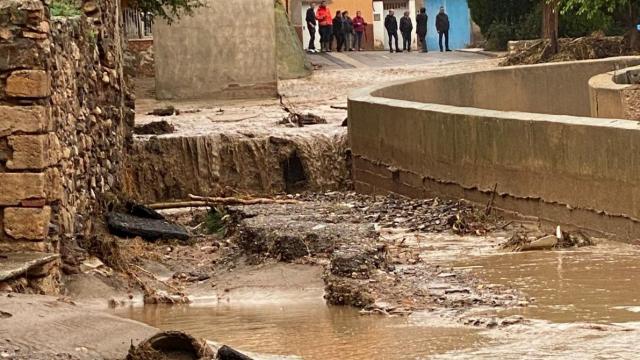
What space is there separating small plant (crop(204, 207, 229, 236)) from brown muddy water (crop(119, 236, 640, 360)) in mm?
3096

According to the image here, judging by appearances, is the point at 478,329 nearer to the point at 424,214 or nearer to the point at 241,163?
the point at 424,214

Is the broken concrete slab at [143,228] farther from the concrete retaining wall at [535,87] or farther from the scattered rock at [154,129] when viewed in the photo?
the concrete retaining wall at [535,87]

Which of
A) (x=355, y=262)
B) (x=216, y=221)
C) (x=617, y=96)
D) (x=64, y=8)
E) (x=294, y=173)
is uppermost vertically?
(x=64, y=8)

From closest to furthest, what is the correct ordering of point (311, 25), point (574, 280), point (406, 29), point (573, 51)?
1. point (574, 280)
2. point (573, 51)
3. point (311, 25)
4. point (406, 29)

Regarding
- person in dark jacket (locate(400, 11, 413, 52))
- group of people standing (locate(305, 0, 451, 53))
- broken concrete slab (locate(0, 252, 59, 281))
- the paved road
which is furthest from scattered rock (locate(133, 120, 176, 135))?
person in dark jacket (locate(400, 11, 413, 52))

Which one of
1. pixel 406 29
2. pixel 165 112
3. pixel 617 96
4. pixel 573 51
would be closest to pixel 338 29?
pixel 406 29

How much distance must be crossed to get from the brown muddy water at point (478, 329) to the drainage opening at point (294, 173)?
8925 mm

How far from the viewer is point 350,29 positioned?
51688mm

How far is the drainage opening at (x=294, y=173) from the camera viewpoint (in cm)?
2184

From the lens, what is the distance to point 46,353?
834 centimetres

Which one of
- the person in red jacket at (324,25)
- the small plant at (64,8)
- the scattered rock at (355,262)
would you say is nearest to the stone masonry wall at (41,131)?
the small plant at (64,8)

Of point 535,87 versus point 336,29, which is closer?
point 535,87

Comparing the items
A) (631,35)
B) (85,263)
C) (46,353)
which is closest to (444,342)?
(46,353)

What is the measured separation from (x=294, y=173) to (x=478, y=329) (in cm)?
1210
